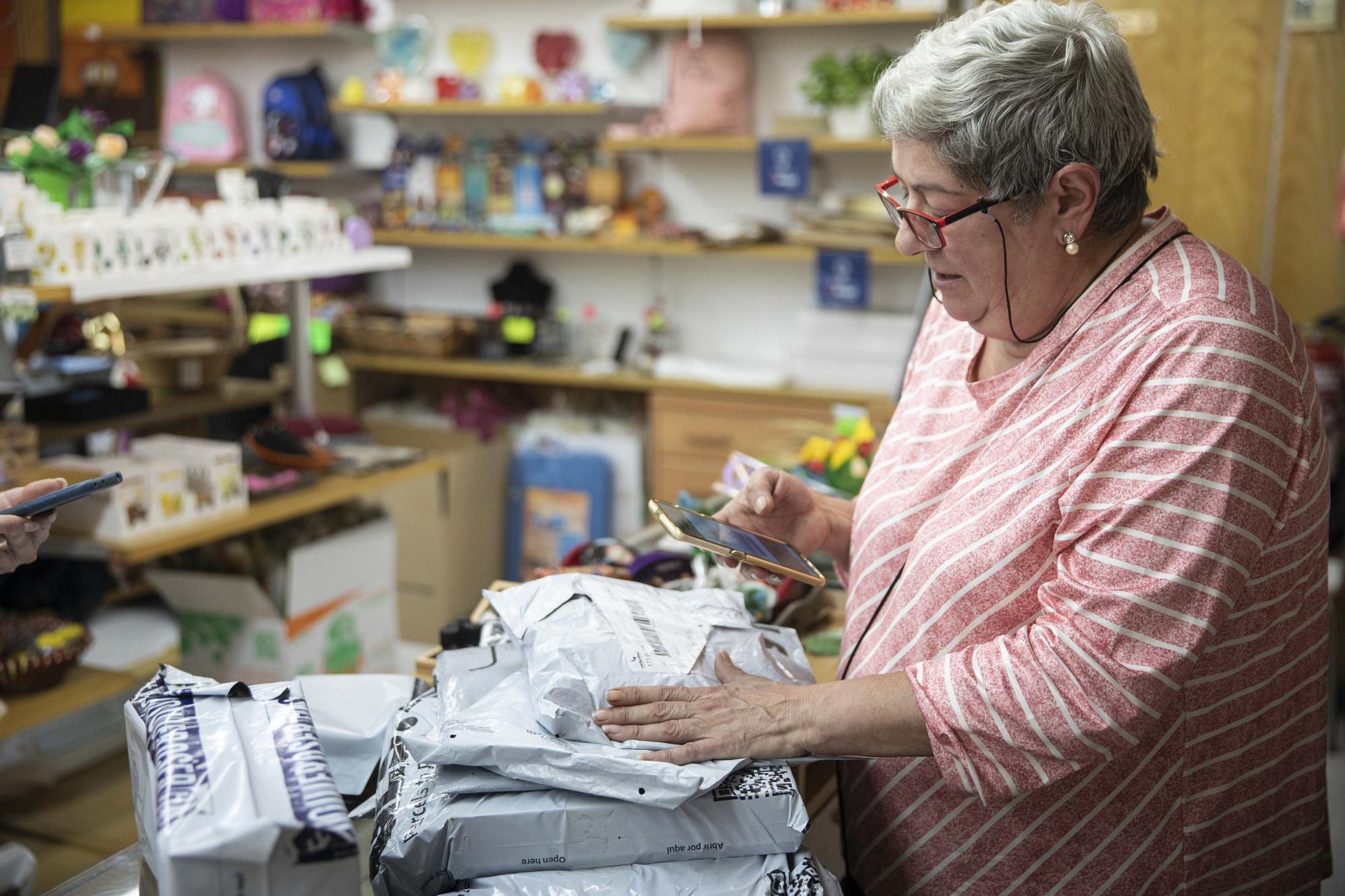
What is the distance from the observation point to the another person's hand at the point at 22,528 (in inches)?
51.3

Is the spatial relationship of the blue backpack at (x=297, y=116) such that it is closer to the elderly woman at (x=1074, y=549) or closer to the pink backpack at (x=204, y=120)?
the pink backpack at (x=204, y=120)

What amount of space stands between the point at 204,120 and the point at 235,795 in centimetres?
524

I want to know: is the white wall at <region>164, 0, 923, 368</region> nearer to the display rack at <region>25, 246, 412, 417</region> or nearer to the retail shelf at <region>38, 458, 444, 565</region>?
the display rack at <region>25, 246, 412, 417</region>

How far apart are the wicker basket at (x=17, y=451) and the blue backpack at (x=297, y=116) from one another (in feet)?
8.41

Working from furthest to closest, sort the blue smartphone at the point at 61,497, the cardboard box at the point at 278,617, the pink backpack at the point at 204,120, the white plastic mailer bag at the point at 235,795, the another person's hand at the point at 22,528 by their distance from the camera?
the pink backpack at the point at 204,120
the cardboard box at the point at 278,617
the another person's hand at the point at 22,528
the blue smartphone at the point at 61,497
the white plastic mailer bag at the point at 235,795

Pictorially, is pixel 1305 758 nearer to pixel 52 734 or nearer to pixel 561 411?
pixel 52 734

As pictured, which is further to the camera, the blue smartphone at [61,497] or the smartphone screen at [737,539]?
the smartphone screen at [737,539]

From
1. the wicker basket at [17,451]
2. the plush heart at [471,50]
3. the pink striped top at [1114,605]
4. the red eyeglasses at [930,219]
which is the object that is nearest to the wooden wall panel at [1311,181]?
the pink striped top at [1114,605]

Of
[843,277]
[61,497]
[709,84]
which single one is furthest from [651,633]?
[709,84]

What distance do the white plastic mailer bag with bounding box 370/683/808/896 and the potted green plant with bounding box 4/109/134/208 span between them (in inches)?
99.0

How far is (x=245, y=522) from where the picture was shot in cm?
313

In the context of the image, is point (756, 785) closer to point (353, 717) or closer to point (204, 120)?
point (353, 717)

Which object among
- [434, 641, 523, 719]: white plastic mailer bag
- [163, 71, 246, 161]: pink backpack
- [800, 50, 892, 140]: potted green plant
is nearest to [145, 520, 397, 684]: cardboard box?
[434, 641, 523, 719]: white plastic mailer bag

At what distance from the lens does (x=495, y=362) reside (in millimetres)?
5051
